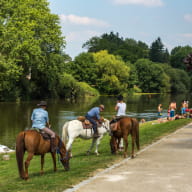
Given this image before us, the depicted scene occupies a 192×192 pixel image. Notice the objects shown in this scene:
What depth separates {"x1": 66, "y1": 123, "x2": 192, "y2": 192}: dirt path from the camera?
884cm

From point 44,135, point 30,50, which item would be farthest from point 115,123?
point 30,50

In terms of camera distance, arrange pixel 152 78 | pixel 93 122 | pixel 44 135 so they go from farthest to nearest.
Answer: pixel 152 78 < pixel 93 122 < pixel 44 135

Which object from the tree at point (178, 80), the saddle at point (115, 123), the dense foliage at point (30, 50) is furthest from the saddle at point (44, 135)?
the tree at point (178, 80)

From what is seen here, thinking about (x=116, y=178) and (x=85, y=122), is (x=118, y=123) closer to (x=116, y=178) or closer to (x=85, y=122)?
(x=85, y=122)

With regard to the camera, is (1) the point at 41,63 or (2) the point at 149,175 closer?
(2) the point at 149,175

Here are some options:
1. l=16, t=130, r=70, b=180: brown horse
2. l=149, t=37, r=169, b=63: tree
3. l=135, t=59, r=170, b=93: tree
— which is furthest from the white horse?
l=149, t=37, r=169, b=63: tree

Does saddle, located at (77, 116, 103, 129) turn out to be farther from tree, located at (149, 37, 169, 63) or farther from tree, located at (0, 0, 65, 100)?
tree, located at (149, 37, 169, 63)

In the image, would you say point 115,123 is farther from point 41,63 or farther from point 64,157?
point 41,63

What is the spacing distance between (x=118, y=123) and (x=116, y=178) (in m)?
4.94

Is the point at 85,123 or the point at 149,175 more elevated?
the point at 85,123

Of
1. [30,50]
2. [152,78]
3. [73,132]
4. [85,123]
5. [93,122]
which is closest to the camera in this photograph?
[73,132]

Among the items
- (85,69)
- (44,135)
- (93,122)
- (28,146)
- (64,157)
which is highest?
(85,69)

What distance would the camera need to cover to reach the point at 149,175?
1025 centimetres

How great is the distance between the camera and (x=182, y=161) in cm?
1247
